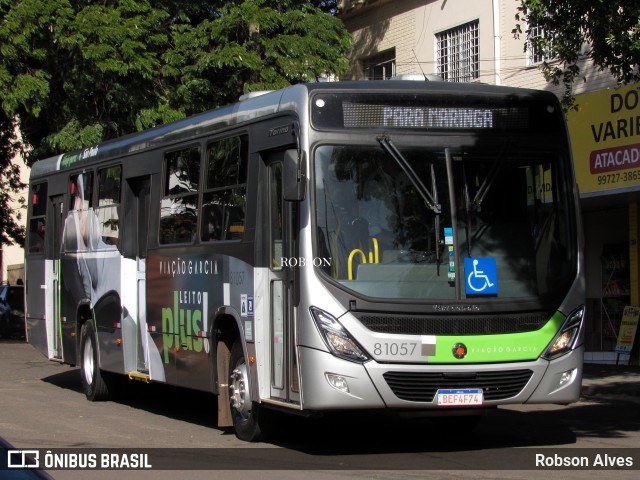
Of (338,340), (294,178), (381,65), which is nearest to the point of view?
(338,340)

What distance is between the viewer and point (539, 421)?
12.7 meters

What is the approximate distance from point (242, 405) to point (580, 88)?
1183cm

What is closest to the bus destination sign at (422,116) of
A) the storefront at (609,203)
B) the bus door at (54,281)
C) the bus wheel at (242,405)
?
the bus wheel at (242,405)

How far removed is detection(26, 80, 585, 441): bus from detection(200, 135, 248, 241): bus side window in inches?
1.1

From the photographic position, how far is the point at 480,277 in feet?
31.4

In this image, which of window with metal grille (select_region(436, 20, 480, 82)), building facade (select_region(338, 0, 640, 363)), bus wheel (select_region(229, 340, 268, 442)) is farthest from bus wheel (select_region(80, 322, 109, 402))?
window with metal grille (select_region(436, 20, 480, 82))

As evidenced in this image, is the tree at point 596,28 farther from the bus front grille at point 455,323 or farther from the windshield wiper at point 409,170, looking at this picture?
the bus front grille at point 455,323

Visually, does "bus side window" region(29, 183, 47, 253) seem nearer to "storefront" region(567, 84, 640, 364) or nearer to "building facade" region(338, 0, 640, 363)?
"building facade" region(338, 0, 640, 363)

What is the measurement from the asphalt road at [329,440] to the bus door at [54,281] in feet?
3.74

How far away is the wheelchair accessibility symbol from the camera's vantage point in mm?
9570

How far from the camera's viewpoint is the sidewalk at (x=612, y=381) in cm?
1579

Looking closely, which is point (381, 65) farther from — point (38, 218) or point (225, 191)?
point (225, 191)

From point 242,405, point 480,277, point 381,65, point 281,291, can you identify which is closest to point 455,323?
point 480,277

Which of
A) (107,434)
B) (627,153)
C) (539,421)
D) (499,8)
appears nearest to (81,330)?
(107,434)
